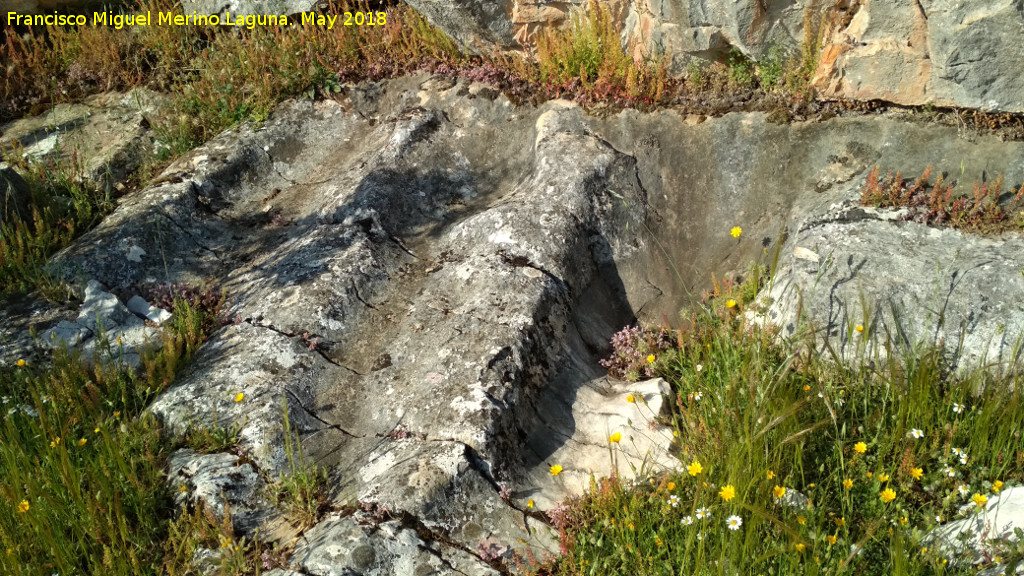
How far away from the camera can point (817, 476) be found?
4.91 meters

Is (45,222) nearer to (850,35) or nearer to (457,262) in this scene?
(457,262)

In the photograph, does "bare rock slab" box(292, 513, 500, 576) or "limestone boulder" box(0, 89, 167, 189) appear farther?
"limestone boulder" box(0, 89, 167, 189)

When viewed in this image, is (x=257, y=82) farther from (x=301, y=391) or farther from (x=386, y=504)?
(x=386, y=504)

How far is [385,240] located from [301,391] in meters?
2.01

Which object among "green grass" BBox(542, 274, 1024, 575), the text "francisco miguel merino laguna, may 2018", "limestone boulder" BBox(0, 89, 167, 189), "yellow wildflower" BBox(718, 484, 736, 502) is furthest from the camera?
the text "francisco miguel merino laguna, may 2018"

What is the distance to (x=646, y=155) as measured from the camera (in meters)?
7.91

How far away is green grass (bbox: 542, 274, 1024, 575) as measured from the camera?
425cm

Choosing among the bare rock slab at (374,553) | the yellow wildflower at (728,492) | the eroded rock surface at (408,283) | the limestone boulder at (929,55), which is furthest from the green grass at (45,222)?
the limestone boulder at (929,55)

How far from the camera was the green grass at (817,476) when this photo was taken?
4.25m

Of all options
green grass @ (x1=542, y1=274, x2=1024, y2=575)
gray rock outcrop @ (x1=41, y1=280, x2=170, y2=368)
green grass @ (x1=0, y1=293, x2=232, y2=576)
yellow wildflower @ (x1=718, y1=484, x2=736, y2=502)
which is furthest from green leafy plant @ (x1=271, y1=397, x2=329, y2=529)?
yellow wildflower @ (x1=718, y1=484, x2=736, y2=502)

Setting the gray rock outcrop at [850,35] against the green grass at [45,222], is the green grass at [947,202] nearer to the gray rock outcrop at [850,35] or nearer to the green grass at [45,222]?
the gray rock outcrop at [850,35]

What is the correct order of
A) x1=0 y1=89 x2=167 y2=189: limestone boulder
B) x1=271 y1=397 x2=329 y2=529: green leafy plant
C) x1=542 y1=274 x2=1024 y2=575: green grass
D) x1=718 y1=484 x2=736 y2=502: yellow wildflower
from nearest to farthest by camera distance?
x1=718 y1=484 x2=736 y2=502: yellow wildflower
x1=542 y1=274 x2=1024 y2=575: green grass
x1=271 y1=397 x2=329 y2=529: green leafy plant
x1=0 y1=89 x2=167 y2=189: limestone boulder

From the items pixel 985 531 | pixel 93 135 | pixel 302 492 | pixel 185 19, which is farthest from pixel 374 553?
pixel 185 19

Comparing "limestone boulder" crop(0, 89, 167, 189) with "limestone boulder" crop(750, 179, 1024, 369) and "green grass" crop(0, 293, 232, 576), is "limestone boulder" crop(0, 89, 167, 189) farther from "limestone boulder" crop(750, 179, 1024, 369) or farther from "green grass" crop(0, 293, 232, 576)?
"limestone boulder" crop(750, 179, 1024, 369)
